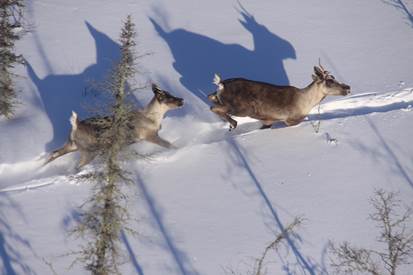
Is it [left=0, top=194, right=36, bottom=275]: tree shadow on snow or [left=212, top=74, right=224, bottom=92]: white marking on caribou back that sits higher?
[left=212, top=74, right=224, bottom=92]: white marking on caribou back

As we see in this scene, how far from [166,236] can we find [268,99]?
331 centimetres

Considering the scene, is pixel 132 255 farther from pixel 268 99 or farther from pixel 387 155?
pixel 387 155

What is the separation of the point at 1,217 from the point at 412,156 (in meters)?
7.22

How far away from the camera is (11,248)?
9.38m

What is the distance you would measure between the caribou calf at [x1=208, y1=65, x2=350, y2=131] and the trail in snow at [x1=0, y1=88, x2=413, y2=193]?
32 cm

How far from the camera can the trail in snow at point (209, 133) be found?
10484 millimetres

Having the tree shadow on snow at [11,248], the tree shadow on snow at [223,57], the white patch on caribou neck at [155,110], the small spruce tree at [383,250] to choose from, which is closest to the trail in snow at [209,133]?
the white patch on caribou neck at [155,110]

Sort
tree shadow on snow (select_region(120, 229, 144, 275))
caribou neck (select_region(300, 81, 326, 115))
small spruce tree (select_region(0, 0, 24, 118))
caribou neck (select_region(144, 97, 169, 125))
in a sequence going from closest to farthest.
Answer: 1. tree shadow on snow (select_region(120, 229, 144, 275))
2. small spruce tree (select_region(0, 0, 24, 118))
3. caribou neck (select_region(144, 97, 169, 125))
4. caribou neck (select_region(300, 81, 326, 115))

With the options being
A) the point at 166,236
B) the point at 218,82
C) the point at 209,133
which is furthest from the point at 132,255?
the point at 218,82

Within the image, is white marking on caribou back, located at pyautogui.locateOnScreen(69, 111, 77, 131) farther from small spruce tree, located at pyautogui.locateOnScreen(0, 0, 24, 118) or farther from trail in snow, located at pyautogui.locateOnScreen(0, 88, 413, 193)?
small spruce tree, located at pyautogui.locateOnScreen(0, 0, 24, 118)

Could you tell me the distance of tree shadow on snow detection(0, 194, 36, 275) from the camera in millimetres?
9133

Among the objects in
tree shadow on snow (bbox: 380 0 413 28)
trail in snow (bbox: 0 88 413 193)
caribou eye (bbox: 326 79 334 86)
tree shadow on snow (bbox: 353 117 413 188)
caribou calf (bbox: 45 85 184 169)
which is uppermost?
tree shadow on snow (bbox: 380 0 413 28)

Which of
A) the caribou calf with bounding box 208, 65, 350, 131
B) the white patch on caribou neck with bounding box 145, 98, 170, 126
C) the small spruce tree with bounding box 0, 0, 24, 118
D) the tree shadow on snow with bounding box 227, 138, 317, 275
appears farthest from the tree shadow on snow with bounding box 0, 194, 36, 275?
the caribou calf with bounding box 208, 65, 350, 131

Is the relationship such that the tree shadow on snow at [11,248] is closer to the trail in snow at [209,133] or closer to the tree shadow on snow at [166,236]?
the trail in snow at [209,133]
